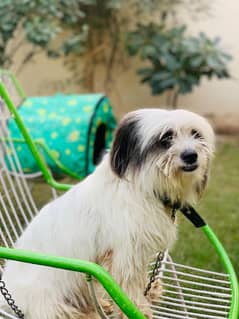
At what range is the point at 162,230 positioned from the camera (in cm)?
190

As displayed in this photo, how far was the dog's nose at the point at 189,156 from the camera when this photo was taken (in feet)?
5.80

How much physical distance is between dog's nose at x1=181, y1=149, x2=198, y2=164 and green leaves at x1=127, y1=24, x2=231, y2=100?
180 inches

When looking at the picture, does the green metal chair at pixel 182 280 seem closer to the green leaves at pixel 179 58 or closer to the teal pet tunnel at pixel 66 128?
the teal pet tunnel at pixel 66 128

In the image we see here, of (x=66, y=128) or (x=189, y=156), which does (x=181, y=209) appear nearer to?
(x=189, y=156)

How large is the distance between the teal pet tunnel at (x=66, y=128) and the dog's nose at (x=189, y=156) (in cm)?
202

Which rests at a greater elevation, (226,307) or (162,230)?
(162,230)

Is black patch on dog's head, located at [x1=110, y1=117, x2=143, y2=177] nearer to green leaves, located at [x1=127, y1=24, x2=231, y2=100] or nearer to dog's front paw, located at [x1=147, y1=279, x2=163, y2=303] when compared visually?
dog's front paw, located at [x1=147, y1=279, x2=163, y2=303]

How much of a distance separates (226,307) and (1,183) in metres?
1.14

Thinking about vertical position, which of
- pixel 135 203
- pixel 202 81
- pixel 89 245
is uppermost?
pixel 135 203

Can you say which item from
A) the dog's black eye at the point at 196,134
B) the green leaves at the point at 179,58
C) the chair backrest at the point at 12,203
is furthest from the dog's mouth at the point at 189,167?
the green leaves at the point at 179,58

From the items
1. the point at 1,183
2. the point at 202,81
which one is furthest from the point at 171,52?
the point at 1,183

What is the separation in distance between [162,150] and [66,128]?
2.20m

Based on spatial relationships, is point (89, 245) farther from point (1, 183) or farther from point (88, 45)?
point (88, 45)

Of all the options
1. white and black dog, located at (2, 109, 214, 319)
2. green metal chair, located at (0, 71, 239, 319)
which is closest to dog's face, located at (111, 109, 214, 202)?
white and black dog, located at (2, 109, 214, 319)
